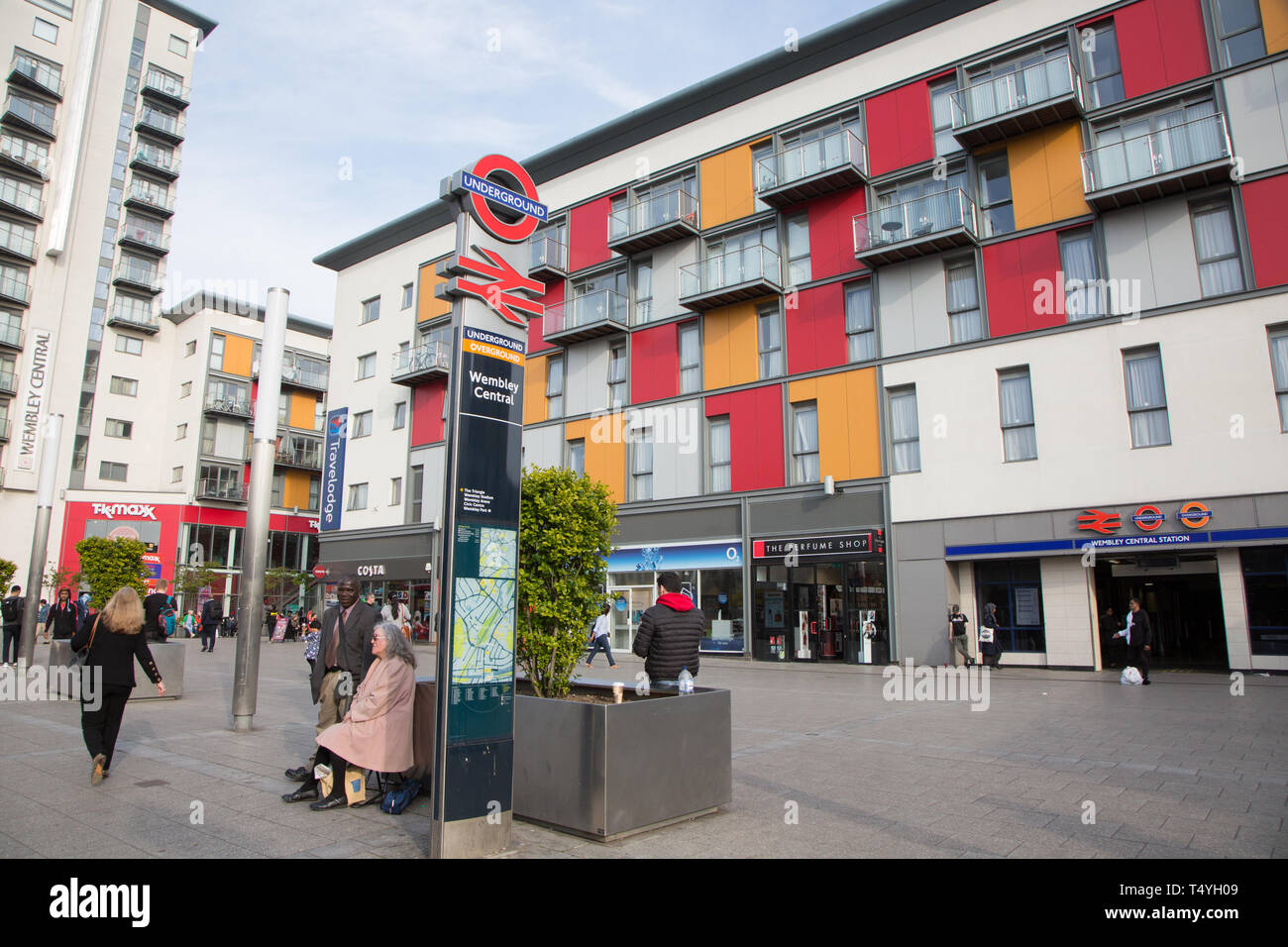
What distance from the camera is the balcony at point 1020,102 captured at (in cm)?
2025

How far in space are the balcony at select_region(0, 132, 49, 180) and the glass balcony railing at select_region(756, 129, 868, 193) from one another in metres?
42.6

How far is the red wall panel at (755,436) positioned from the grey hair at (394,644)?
19065mm

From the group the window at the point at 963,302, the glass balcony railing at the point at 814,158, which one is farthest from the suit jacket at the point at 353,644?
the glass balcony railing at the point at 814,158

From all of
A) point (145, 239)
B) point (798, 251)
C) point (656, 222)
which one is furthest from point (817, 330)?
point (145, 239)

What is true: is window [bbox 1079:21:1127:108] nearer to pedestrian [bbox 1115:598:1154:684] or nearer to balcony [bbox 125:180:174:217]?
pedestrian [bbox 1115:598:1154:684]

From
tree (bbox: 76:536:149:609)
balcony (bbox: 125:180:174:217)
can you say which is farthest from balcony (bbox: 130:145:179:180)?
tree (bbox: 76:536:149:609)

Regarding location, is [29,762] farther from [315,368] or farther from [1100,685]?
[315,368]

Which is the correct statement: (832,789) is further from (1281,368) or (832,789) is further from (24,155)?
(24,155)

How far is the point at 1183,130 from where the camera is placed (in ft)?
61.5

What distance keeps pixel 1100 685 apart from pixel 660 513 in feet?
46.8

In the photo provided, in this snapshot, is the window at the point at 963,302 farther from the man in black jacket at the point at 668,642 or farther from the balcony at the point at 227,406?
the balcony at the point at 227,406

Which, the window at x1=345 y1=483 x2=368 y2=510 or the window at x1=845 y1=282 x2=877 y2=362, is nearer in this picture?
the window at x1=845 y1=282 x2=877 y2=362

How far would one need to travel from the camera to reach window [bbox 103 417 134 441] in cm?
4900
